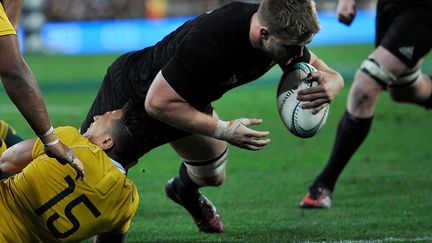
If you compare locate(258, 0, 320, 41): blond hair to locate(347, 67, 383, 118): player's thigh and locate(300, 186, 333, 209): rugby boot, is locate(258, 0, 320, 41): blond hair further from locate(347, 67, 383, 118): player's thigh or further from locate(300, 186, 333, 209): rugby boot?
locate(300, 186, 333, 209): rugby boot

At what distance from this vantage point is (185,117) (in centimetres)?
542

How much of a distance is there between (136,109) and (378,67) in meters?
2.28

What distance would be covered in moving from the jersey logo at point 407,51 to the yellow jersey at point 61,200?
321 centimetres

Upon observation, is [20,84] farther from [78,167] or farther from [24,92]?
[78,167]

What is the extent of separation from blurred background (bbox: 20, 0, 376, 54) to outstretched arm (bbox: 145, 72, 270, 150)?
2259 centimetres

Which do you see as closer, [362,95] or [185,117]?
[185,117]

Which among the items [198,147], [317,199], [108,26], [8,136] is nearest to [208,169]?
[198,147]

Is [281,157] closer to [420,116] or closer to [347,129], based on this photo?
[347,129]

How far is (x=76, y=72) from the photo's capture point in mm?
21844

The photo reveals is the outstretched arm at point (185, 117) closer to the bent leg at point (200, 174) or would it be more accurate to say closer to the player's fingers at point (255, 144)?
the player's fingers at point (255, 144)

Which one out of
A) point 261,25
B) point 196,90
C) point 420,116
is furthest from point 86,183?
point 420,116

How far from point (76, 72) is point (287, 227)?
1574 centimetres

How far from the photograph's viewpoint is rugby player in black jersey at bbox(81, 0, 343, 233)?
5277 millimetres

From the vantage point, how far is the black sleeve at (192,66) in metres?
5.42
